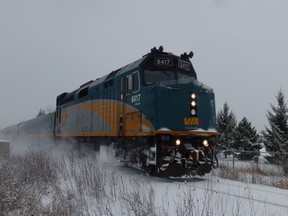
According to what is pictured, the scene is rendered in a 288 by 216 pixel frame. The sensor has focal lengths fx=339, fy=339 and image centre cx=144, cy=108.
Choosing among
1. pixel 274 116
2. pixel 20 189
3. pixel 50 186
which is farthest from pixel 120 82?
pixel 274 116

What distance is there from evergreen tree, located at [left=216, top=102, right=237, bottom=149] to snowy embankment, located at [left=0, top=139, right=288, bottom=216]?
30.6 meters

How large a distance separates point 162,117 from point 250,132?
96.3 feet

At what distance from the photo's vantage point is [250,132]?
37.5 meters

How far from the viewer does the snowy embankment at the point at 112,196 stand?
6.00 metres

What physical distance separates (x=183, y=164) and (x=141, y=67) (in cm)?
348

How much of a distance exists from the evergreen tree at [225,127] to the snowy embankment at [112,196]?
100ft

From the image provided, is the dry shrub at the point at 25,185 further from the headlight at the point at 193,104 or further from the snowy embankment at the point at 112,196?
the headlight at the point at 193,104

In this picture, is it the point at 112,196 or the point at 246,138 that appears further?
the point at 246,138

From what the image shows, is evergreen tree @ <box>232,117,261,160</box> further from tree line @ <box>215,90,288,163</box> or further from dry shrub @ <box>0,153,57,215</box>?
dry shrub @ <box>0,153,57,215</box>

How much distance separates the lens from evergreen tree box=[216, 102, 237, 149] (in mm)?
40056

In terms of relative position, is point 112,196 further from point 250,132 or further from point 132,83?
point 250,132

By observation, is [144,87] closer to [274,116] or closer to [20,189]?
[20,189]

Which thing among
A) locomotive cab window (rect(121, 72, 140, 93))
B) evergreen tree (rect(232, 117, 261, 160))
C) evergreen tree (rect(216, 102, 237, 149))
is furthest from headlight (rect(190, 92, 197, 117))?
evergreen tree (rect(216, 102, 237, 149))

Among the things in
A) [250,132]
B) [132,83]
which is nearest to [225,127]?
[250,132]
